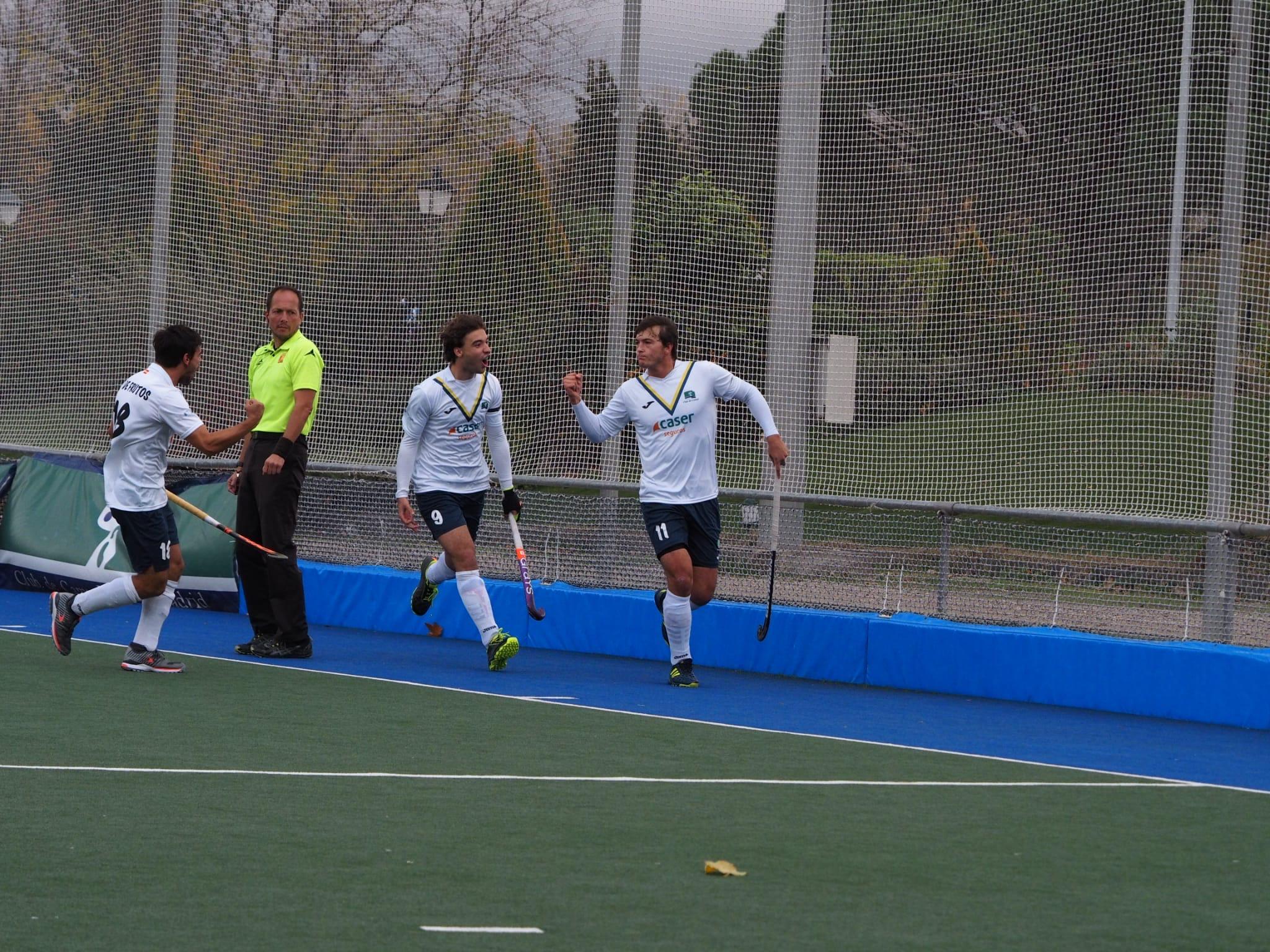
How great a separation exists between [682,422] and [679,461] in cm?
21

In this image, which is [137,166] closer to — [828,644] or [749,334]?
[749,334]

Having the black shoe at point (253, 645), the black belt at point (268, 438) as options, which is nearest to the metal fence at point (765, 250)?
the black belt at point (268, 438)

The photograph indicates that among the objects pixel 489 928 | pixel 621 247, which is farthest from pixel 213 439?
pixel 489 928

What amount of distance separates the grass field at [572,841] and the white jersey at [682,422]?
2.05 metres

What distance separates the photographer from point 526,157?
41.1 ft

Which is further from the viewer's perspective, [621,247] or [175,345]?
[621,247]

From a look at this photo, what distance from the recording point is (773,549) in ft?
34.4

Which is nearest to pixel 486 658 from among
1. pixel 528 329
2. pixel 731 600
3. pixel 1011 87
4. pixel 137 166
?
pixel 731 600

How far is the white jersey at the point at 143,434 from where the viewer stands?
896cm

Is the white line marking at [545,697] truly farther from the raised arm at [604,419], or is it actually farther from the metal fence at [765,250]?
the metal fence at [765,250]

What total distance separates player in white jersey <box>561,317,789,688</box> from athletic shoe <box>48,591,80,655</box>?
110 inches

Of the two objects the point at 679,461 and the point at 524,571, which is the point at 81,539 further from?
the point at 679,461

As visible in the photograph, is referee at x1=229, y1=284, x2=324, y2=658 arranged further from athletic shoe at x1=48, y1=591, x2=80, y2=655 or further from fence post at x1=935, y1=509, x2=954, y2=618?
fence post at x1=935, y1=509, x2=954, y2=618

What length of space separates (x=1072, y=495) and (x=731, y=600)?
2.21 metres
